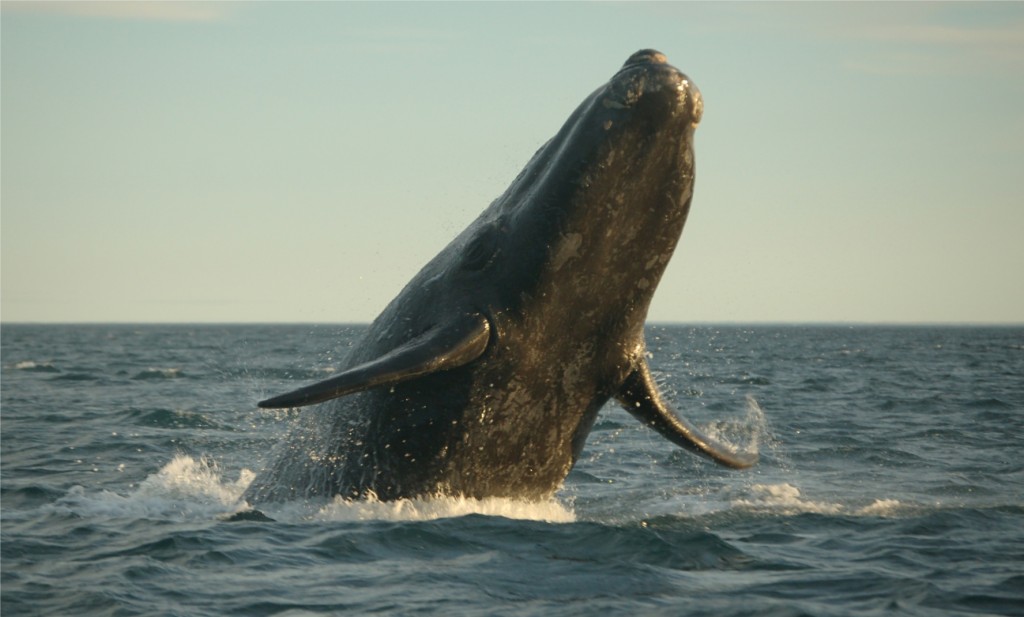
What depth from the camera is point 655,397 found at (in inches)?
399

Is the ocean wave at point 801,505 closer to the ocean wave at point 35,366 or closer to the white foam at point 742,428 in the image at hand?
the white foam at point 742,428

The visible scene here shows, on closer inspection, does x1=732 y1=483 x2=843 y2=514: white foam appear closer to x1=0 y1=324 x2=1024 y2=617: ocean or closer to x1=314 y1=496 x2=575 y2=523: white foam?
x1=0 y1=324 x2=1024 y2=617: ocean

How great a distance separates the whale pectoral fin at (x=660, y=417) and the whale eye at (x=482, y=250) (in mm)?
1416

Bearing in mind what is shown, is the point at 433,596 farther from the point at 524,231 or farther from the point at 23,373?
the point at 23,373

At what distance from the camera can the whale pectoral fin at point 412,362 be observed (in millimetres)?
8602

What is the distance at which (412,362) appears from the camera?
29.7ft

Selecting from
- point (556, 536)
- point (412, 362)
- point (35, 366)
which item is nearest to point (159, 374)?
point (35, 366)

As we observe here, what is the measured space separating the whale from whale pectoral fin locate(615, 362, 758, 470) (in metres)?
0.01

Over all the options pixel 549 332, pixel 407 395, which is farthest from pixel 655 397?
pixel 407 395

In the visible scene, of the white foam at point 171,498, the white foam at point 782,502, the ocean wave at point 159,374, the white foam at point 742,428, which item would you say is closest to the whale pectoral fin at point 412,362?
the white foam at point 171,498

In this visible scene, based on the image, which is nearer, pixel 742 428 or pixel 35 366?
pixel 742 428

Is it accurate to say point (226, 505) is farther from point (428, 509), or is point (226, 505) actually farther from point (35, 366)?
point (35, 366)

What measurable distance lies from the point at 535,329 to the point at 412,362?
1.04 meters

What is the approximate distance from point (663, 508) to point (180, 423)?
42.1 feet
